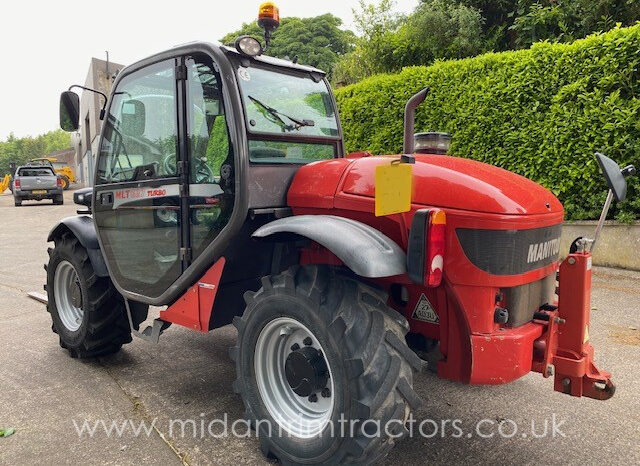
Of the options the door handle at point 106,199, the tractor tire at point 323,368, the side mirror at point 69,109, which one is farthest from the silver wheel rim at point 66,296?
the tractor tire at point 323,368

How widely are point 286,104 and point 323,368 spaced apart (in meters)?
1.58

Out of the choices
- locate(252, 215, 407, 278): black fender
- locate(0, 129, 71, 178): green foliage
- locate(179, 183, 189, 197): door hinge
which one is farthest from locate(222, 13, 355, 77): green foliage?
locate(0, 129, 71, 178): green foliage

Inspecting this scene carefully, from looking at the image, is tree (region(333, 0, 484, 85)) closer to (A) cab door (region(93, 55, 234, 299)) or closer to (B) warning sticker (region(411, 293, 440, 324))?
(A) cab door (region(93, 55, 234, 299))

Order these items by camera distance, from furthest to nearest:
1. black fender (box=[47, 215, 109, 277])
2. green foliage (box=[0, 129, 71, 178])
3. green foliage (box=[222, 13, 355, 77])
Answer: green foliage (box=[0, 129, 71, 178]), green foliage (box=[222, 13, 355, 77]), black fender (box=[47, 215, 109, 277])

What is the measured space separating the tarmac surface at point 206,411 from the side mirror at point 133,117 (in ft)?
5.40

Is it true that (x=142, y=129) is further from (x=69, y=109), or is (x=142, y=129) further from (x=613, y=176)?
(x=613, y=176)

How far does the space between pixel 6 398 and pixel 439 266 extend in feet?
9.13

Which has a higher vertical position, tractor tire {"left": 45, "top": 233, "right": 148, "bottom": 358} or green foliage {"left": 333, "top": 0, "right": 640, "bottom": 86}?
green foliage {"left": 333, "top": 0, "right": 640, "bottom": 86}

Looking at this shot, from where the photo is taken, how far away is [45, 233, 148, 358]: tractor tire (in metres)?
3.46

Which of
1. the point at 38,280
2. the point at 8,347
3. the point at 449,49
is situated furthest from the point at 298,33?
the point at 8,347

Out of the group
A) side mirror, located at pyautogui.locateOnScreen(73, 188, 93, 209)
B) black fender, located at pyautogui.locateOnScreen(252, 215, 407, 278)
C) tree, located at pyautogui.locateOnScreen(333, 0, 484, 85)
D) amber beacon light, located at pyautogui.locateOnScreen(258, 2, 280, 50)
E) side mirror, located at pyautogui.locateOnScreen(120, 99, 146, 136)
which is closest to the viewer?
black fender, located at pyautogui.locateOnScreen(252, 215, 407, 278)

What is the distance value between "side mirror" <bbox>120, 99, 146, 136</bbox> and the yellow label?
69.4 inches

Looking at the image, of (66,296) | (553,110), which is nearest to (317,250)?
(66,296)

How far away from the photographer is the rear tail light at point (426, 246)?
1951 millimetres
